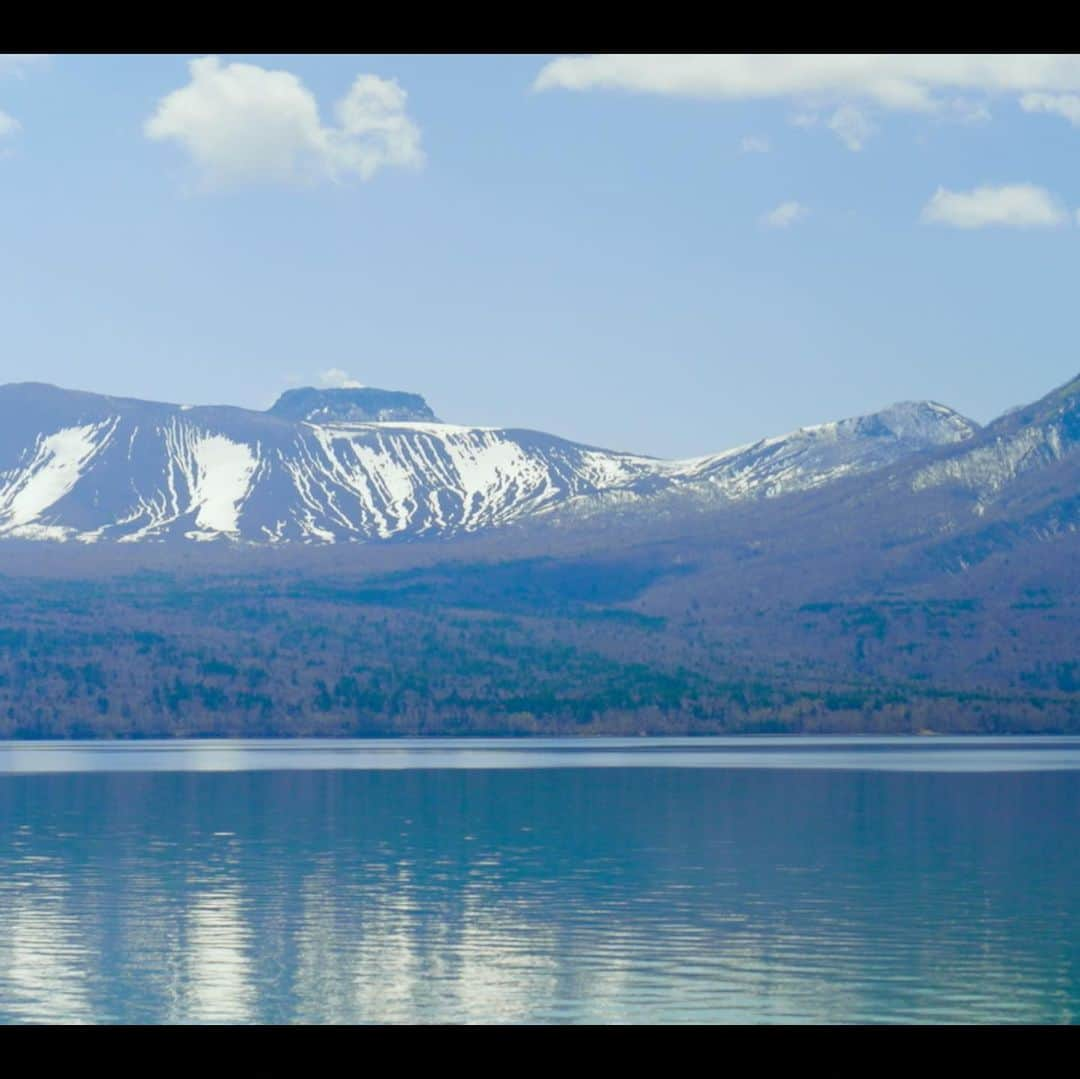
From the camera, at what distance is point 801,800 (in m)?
88.6

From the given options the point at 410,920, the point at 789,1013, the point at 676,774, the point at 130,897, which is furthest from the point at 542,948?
the point at 676,774

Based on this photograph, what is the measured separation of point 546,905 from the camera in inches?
1871

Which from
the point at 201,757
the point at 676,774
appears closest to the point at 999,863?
the point at 676,774

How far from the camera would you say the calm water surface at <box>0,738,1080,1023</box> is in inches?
1318

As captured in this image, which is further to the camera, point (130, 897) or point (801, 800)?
point (801, 800)

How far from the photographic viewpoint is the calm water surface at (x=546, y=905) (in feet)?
110

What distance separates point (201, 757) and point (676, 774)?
57346mm
